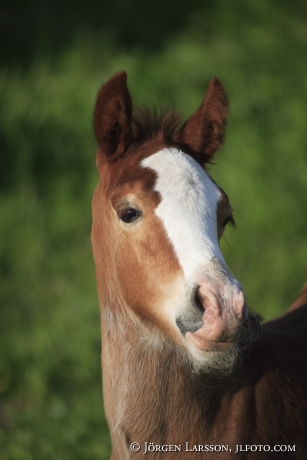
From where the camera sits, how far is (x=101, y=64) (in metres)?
10.6

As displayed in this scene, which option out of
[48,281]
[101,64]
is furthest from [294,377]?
[101,64]

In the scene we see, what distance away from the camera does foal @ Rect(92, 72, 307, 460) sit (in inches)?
115

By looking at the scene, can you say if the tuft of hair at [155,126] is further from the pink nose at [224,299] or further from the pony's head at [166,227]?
the pink nose at [224,299]

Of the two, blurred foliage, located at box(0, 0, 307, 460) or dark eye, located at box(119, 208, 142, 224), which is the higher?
dark eye, located at box(119, 208, 142, 224)

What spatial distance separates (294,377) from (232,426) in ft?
1.36

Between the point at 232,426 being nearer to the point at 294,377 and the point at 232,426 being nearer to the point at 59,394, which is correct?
the point at 294,377

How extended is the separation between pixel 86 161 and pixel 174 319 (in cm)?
629

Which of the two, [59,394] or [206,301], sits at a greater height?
[206,301]

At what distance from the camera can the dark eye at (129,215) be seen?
3.11 m

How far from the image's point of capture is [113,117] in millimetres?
3369

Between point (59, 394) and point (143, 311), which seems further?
point (59, 394)

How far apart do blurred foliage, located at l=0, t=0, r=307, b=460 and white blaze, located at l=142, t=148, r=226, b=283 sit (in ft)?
8.83

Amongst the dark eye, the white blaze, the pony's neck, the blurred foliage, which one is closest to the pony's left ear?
the white blaze

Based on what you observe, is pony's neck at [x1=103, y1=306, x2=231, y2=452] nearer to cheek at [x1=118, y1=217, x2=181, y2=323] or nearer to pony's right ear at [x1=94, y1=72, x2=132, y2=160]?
cheek at [x1=118, y1=217, x2=181, y2=323]
